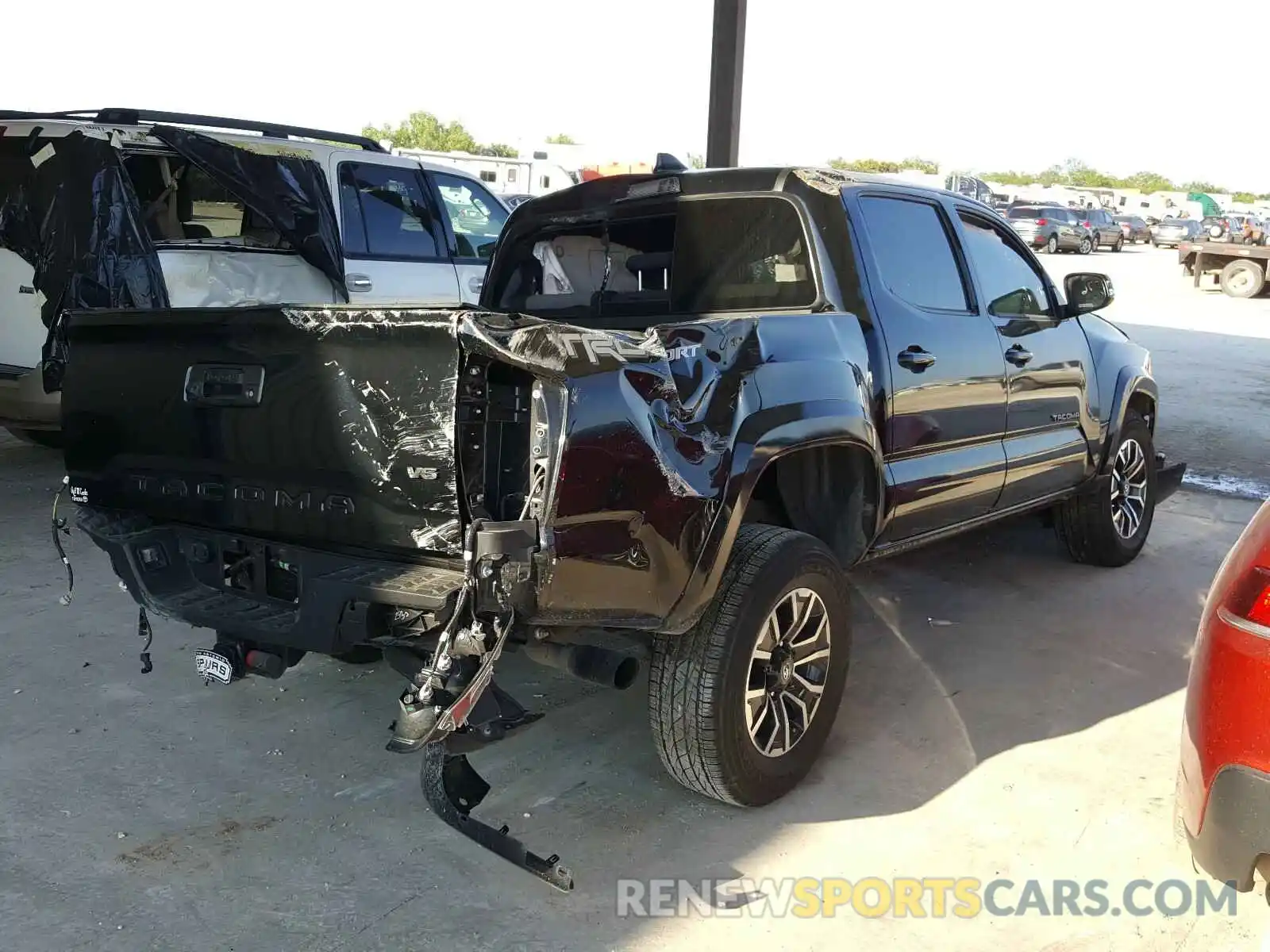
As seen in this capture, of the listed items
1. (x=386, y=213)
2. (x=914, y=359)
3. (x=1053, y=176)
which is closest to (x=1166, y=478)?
(x=914, y=359)

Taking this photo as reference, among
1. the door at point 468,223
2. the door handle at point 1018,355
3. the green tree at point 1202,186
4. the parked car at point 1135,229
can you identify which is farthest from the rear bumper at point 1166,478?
the green tree at point 1202,186

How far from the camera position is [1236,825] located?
2.35 metres

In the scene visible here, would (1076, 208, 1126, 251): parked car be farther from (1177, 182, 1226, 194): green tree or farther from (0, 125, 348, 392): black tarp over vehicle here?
(1177, 182, 1226, 194): green tree

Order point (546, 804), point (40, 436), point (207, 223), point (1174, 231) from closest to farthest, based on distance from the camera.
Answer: point (546, 804), point (207, 223), point (40, 436), point (1174, 231)

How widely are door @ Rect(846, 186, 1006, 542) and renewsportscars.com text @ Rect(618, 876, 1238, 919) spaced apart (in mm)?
1363

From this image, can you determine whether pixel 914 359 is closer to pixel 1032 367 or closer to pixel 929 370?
pixel 929 370

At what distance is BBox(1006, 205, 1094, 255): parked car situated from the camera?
3653cm

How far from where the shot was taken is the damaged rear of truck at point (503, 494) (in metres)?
2.62

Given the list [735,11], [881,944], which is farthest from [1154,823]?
[735,11]

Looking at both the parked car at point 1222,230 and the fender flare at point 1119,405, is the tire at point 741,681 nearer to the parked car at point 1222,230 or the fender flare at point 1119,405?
the fender flare at point 1119,405

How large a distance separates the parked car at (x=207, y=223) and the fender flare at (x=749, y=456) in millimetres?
2829

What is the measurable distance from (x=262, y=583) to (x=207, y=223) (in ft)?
16.6

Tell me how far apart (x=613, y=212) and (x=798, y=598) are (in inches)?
69.5

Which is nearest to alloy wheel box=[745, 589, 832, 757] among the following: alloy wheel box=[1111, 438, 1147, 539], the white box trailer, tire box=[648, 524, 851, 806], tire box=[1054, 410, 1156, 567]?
tire box=[648, 524, 851, 806]
